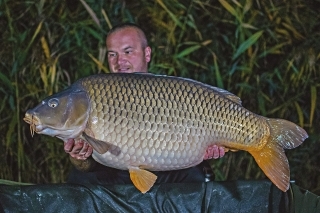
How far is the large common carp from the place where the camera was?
1.64m

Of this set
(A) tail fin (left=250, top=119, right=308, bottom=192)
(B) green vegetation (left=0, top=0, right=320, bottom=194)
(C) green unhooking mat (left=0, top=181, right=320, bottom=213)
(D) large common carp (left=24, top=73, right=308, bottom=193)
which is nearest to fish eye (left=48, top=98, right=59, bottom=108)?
(D) large common carp (left=24, top=73, right=308, bottom=193)

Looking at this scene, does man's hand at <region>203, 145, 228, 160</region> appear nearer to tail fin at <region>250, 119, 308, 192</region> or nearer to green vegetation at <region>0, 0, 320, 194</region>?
tail fin at <region>250, 119, 308, 192</region>

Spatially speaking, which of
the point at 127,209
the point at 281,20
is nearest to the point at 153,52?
the point at 281,20

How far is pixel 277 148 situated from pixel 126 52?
0.74m

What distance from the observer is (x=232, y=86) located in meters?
2.99

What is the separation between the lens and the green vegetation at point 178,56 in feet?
9.59

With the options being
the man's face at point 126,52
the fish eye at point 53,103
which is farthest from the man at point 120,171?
the fish eye at point 53,103

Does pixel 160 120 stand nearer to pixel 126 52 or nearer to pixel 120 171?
pixel 120 171

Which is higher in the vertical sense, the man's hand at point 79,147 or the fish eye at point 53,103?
the fish eye at point 53,103

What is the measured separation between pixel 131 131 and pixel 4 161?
4.86 ft

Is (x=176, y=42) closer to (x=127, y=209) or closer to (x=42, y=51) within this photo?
(x=42, y=51)

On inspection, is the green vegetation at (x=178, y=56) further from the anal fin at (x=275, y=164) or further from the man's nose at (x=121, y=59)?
the anal fin at (x=275, y=164)

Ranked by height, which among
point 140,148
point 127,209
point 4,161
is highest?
point 140,148

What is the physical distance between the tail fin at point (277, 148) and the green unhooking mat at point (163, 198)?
136mm
